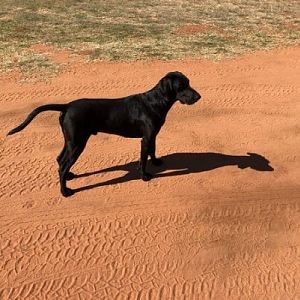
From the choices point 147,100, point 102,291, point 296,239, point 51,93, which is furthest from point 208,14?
point 102,291

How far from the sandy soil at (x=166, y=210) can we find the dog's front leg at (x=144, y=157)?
0.29 m

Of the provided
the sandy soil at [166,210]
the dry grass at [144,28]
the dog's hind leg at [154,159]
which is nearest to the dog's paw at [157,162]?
the dog's hind leg at [154,159]

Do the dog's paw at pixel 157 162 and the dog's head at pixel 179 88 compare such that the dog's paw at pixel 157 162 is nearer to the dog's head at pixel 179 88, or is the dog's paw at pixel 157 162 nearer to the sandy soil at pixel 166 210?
the sandy soil at pixel 166 210

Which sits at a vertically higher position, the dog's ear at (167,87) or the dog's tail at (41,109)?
the dog's ear at (167,87)

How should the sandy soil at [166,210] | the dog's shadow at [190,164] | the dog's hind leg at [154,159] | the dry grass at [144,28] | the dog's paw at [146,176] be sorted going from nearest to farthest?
the sandy soil at [166,210]
the dog's paw at [146,176]
the dog's hind leg at [154,159]
the dog's shadow at [190,164]
the dry grass at [144,28]

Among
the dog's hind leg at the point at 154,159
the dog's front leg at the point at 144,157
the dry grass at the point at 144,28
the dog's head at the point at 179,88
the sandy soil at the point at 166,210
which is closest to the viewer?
the sandy soil at the point at 166,210

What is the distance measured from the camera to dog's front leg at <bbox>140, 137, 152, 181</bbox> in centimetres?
917

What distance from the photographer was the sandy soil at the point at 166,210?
751 cm

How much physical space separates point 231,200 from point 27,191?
4.25 m

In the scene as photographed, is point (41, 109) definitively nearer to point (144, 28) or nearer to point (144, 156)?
point (144, 156)

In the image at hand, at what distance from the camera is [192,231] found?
855 centimetres

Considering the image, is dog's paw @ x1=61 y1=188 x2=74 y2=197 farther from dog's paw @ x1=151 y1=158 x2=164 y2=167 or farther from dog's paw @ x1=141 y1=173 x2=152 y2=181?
dog's paw @ x1=151 y1=158 x2=164 y2=167

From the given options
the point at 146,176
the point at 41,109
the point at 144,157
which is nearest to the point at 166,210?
the point at 146,176

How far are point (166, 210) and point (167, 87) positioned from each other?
2.43m
